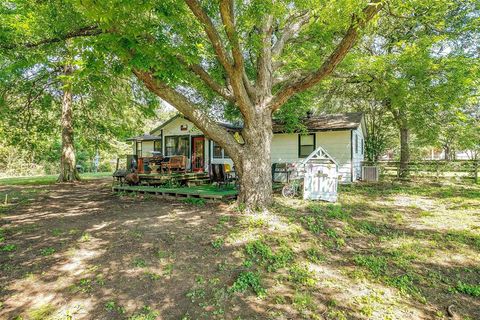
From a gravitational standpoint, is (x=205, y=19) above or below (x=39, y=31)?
below

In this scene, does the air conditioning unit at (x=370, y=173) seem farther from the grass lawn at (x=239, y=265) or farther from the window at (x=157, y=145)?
the window at (x=157, y=145)

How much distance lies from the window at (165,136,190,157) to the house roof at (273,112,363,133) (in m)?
5.64

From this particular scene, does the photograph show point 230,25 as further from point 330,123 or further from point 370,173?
point 370,173

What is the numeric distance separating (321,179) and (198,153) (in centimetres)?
934

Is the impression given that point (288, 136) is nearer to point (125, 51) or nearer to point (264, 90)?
point (264, 90)

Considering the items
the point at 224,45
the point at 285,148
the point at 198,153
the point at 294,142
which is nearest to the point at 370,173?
the point at 294,142

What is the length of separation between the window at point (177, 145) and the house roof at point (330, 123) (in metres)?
5.64

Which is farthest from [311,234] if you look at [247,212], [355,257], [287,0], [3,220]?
[3,220]

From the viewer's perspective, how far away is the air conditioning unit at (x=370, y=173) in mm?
14758

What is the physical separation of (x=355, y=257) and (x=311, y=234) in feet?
3.64

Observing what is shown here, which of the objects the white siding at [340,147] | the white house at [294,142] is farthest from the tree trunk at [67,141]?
the white siding at [340,147]

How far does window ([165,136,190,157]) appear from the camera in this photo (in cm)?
1694

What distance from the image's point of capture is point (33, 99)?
14.0 meters

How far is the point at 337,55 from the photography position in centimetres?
610
